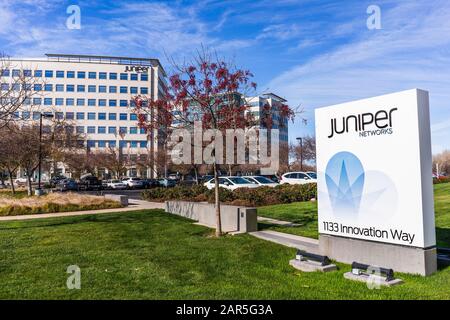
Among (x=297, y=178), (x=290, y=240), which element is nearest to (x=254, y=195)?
(x=290, y=240)

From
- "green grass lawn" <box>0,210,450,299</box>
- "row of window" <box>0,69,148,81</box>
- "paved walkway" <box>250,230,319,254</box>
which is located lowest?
"green grass lawn" <box>0,210,450,299</box>

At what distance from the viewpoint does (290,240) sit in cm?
892

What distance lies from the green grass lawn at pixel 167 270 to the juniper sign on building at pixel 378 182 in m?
0.45

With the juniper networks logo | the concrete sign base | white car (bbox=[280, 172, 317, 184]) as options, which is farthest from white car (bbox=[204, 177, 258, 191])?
the juniper networks logo

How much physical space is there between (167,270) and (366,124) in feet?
14.3

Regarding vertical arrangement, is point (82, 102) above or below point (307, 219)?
above

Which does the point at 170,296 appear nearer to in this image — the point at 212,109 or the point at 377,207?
the point at 377,207

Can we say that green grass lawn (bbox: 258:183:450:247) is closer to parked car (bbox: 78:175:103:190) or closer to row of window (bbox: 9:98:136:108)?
parked car (bbox: 78:175:103:190)

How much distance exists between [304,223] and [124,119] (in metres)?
76.7

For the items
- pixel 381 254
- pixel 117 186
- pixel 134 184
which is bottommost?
pixel 381 254

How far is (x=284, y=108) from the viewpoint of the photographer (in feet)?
33.0

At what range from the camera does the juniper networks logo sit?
20.4 feet

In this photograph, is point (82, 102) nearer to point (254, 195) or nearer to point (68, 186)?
point (68, 186)

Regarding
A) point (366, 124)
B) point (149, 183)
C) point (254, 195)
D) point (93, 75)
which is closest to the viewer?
point (366, 124)
